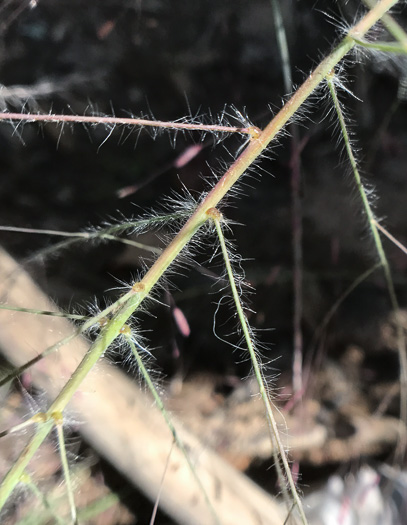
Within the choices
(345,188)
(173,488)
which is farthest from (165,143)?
(173,488)

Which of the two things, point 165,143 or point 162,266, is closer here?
point 162,266

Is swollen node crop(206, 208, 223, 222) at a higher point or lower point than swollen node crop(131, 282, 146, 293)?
higher

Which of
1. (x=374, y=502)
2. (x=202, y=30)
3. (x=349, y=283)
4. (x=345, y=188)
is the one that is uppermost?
(x=202, y=30)

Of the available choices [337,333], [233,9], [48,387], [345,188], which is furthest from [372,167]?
[48,387]

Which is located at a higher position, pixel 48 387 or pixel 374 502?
pixel 48 387

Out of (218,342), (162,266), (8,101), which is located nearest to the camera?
(162,266)

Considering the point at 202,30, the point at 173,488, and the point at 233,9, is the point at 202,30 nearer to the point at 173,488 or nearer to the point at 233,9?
the point at 233,9

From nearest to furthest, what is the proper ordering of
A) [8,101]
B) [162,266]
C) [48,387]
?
[162,266]
[48,387]
[8,101]

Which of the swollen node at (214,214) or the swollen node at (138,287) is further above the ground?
the swollen node at (214,214)
